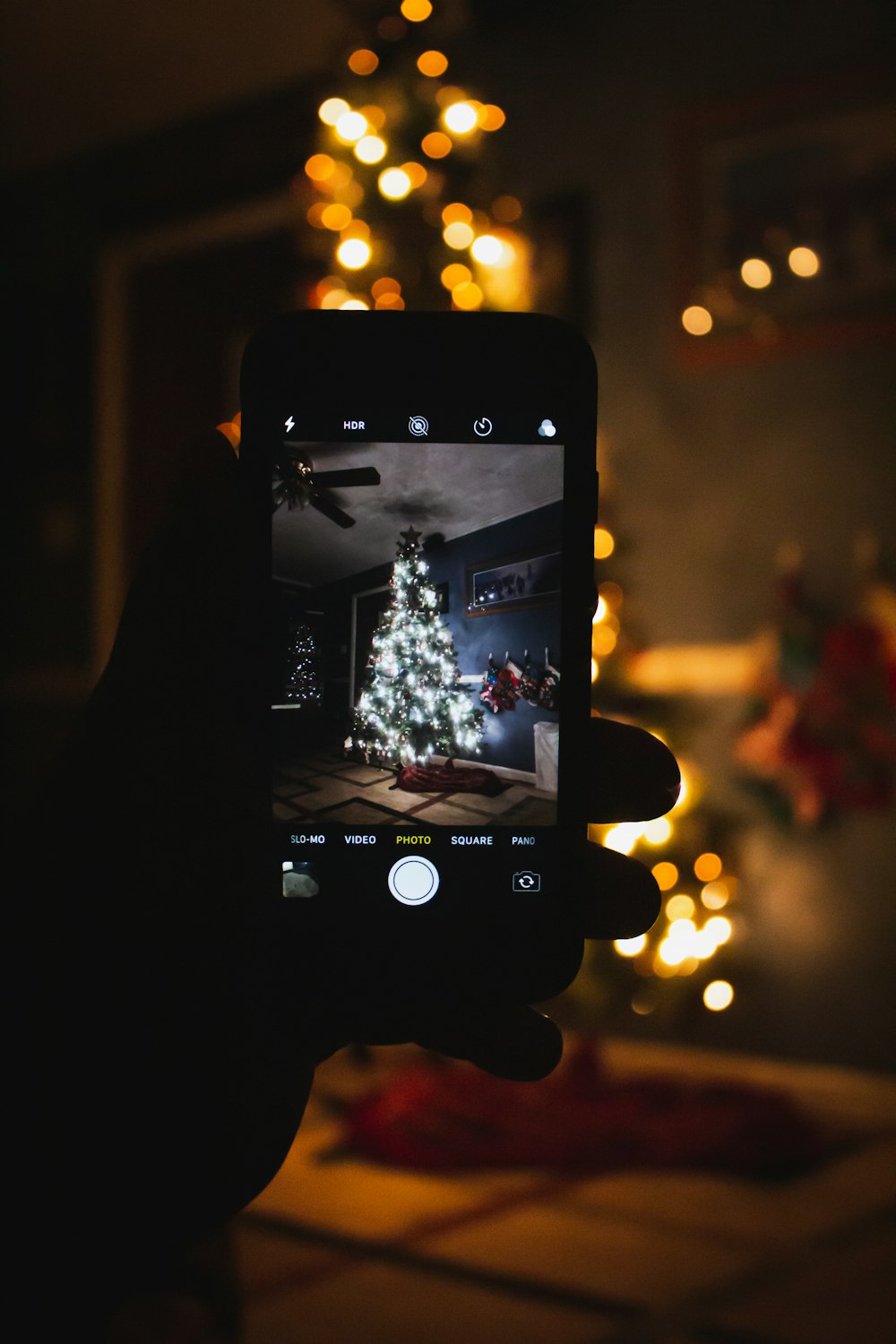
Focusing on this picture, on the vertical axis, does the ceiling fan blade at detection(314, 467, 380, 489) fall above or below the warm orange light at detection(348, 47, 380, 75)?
below

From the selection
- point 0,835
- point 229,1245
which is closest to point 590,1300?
point 229,1245

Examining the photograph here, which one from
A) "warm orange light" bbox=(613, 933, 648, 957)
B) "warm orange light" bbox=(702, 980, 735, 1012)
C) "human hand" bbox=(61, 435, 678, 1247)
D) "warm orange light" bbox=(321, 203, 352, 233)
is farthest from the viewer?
"warm orange light" bbox=(321, 203, 352, 233)

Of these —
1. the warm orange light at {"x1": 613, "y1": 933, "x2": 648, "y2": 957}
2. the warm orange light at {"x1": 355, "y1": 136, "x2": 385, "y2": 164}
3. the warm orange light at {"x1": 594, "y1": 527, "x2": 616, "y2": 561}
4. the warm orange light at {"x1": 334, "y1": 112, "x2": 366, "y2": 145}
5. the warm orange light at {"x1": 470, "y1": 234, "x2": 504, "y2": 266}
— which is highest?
the warm orange light at {"x1": 334, "y1": 112, "x2": 366, "y2": 145}

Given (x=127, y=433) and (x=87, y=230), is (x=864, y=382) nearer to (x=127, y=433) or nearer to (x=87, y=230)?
(x=127, y=433)

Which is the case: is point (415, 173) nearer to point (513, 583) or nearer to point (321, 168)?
point (321, 168)

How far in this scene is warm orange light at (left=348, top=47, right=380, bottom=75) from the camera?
5.23ft

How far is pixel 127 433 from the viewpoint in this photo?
3.12 m

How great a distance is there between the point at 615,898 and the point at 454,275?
3.99 feet

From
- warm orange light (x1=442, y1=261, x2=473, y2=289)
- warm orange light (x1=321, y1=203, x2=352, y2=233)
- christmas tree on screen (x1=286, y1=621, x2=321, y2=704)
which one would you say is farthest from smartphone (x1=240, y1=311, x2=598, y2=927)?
warm orange light (x1=321, y1=203, x2=352, y2=233)

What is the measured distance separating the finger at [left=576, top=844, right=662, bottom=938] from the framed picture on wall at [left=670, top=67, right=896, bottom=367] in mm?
1697

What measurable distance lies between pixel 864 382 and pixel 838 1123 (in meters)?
1.40

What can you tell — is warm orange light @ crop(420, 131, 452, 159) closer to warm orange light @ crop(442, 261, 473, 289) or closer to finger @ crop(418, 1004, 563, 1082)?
warm orange light @ crop(442, 261, 473, 289)

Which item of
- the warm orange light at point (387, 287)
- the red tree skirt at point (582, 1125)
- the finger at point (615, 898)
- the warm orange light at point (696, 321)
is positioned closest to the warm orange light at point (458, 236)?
the warm orange light at point (387, 287)

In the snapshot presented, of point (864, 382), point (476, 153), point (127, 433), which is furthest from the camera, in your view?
point (127, 433)
